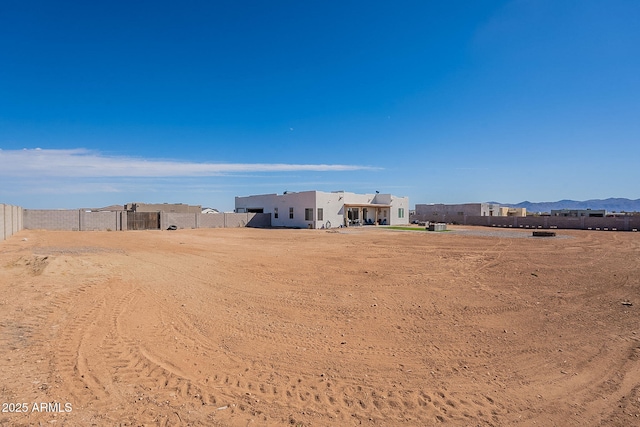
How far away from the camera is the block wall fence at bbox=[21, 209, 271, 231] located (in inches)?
1168

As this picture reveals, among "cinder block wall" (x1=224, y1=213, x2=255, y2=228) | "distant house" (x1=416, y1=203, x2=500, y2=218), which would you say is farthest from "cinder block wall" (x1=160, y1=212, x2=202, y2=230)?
"distant house" (x1=416, y1=203, x2=500, y2=218)

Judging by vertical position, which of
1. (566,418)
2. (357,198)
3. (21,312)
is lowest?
(566,418)

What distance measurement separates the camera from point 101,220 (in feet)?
105

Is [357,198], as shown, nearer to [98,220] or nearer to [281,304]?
[98,220]

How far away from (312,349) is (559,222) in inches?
1788

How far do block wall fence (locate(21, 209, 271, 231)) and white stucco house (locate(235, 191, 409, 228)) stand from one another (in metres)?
5.03

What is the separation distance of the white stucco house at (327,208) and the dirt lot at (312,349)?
25824 millimetres

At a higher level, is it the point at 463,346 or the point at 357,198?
the point at 357,198

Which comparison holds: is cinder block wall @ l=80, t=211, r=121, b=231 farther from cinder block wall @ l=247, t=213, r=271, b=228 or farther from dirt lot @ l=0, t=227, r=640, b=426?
dirt lot @ l=0, t=227, r=640, b=426

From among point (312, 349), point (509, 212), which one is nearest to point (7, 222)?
point (312, 349)

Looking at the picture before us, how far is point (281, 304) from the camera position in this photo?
7.56 m

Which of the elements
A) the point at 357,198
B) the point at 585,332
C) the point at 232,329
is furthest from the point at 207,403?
the point at 357,198

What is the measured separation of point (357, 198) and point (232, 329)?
120ft

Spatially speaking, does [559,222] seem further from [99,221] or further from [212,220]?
[99,221]
